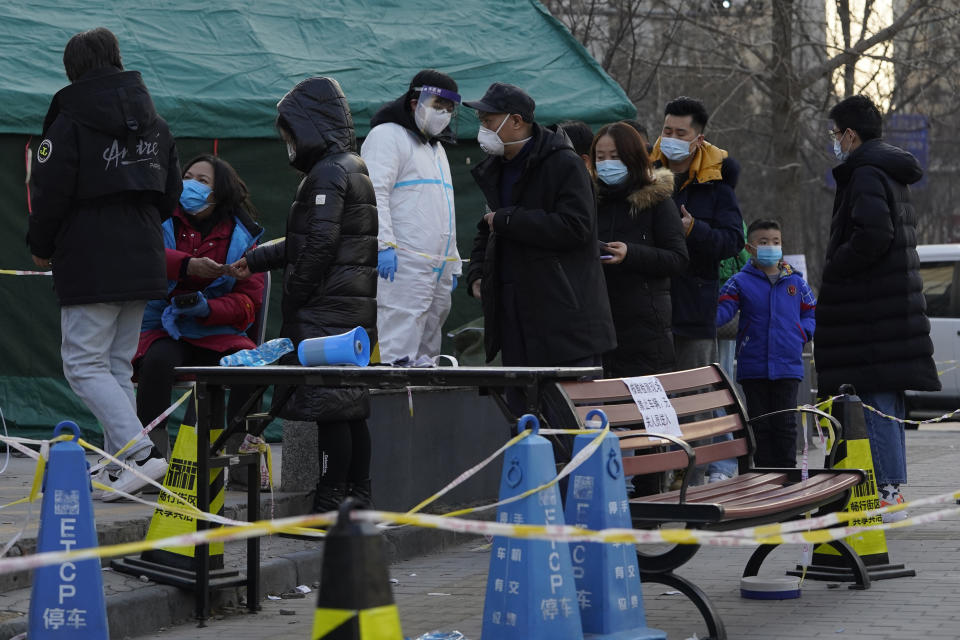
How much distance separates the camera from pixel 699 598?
5195mm

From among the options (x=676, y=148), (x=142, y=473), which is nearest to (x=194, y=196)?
(x=142, y=473)

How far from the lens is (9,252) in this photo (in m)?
9.65

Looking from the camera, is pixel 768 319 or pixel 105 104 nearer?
pixel 105 104

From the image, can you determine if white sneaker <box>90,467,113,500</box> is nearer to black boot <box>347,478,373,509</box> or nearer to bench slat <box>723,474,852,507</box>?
black boot <box>347,478,373,509</box>

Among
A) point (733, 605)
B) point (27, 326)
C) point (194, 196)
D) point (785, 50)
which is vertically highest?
point (785, 50)

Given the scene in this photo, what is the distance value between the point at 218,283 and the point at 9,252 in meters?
2.57

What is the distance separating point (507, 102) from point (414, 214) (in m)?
1.97

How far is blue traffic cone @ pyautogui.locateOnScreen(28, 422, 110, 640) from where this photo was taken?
468 centimetres

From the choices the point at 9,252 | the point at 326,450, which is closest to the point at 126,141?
the point at 326,450

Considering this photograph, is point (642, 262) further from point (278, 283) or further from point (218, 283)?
point (278, 283)

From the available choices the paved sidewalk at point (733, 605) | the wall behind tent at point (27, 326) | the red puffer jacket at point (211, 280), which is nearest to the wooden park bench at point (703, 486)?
the paved sidewalk at point (733, 605)

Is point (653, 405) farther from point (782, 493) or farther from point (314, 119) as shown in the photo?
point (314, 119)

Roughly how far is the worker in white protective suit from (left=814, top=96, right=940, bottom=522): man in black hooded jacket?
2.16 m

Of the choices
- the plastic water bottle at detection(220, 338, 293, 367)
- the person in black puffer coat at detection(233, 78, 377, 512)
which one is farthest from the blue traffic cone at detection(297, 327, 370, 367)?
the person in black puffer coat at detection(233, 78, 377, 512)
